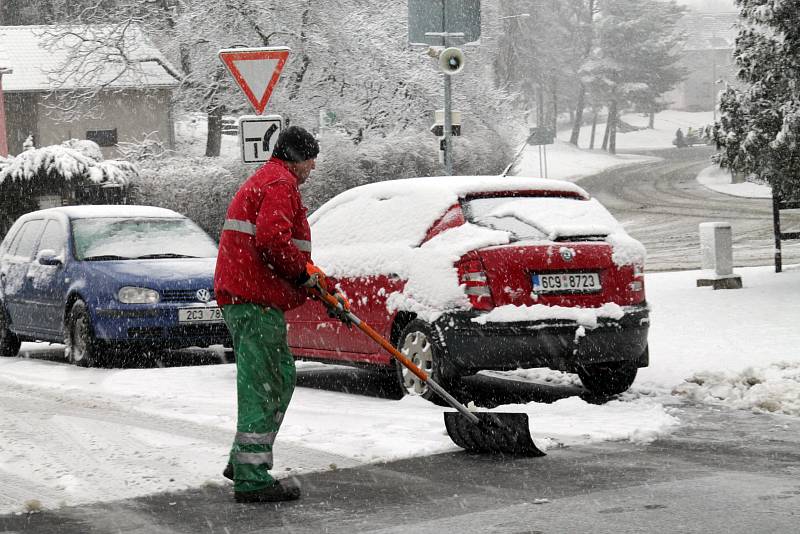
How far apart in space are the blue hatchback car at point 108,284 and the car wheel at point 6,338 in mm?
11

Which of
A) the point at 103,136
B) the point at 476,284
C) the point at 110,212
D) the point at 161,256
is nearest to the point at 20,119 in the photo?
the point at 103,136

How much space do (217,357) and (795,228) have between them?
65.4 feet

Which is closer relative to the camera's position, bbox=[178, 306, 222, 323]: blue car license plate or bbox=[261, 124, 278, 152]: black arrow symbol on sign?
bbox=[261, 124, 278, 152]: black arrow symbol on sign

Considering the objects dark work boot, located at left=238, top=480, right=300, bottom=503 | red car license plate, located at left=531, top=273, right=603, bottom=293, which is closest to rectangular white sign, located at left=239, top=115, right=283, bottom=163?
red car license plate, located at left=531, top=273, right=603, bottom=293

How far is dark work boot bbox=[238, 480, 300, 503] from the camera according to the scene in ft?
19.5

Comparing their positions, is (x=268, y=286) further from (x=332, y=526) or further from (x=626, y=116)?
(x=626, y=116)

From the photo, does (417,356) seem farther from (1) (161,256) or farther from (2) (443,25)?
(2) (443,25)

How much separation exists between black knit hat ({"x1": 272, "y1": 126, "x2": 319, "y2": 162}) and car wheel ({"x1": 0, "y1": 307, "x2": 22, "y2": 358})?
342 inches

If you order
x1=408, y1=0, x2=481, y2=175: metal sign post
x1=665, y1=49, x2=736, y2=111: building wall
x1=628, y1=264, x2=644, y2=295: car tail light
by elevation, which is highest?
x1=408, y1=0, x2=481, y2=175: metal sign post

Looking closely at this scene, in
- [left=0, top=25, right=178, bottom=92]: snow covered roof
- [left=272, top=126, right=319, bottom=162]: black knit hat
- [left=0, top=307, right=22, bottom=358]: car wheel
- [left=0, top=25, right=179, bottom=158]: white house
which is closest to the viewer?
[left=272, top=126, right=319, bottom=162]: black knit hat

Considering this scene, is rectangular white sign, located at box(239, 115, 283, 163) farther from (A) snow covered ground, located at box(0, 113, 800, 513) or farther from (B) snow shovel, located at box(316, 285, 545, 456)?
(B) snow shovel, located at box(316, 285, 545, 456)

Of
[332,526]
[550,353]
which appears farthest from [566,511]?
[550,353]

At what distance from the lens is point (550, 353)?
865 cm

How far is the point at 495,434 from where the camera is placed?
22.9 feet
